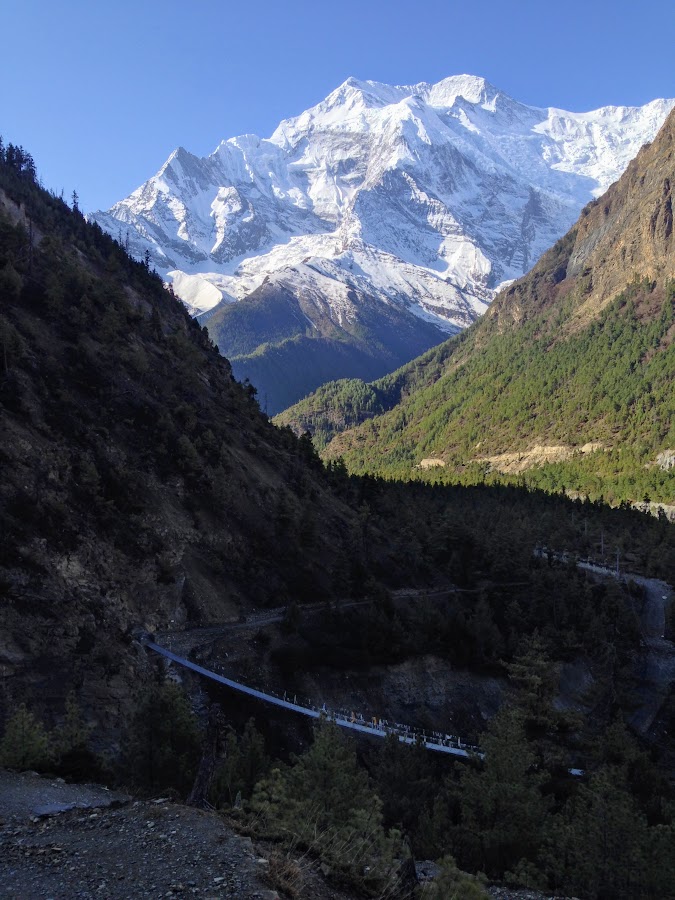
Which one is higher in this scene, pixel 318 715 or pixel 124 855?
pixel 124 855

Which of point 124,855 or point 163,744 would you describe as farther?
point 163,744

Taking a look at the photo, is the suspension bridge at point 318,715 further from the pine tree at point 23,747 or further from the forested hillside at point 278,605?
the pine tree at point 23,747

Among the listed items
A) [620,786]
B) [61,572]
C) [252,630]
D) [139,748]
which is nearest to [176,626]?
[252,630]

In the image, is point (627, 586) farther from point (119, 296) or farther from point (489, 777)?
point (119, 296)

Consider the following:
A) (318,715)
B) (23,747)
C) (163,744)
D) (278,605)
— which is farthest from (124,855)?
(278,605)

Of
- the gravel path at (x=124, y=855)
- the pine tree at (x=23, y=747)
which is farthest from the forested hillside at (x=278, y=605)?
the gravel path at (x=124, y=855)

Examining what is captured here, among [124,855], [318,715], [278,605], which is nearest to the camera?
[124,855]

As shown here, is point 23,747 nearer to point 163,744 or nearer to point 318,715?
point 163,744

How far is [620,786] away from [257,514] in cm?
5178

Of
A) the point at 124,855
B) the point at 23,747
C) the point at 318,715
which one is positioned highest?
the point at 124,855

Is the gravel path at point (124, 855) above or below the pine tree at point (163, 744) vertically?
above

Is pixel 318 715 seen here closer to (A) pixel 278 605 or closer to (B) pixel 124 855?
(A) pixel 278 605

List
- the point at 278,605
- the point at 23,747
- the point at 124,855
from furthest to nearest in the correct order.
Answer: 1. the point at 278,605
2. the point at 23,747
3. the point at 124,855

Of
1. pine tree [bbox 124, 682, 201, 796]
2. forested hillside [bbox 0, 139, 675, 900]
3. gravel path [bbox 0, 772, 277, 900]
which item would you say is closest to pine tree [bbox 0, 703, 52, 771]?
forested hillside [bbox 0, 139, 675, 900]
